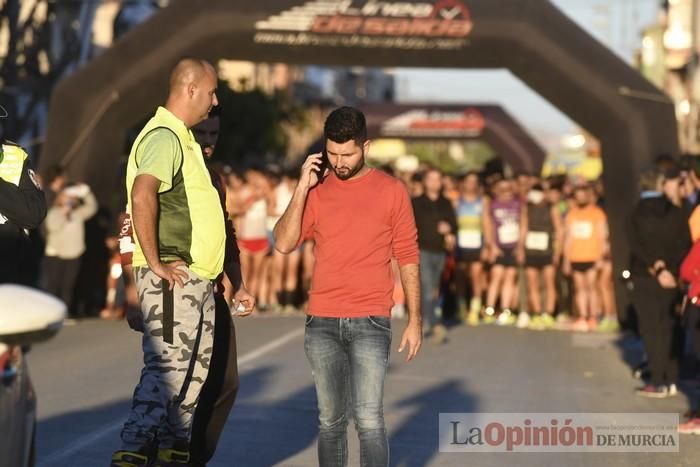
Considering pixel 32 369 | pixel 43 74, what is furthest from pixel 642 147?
pixel 43 74

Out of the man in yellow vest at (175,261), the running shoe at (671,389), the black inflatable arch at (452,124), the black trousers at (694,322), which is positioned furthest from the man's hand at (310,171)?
the black inflatable arch at (452,124)

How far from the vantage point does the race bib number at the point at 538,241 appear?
20469 millimetres

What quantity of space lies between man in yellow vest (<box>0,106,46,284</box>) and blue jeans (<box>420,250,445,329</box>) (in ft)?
37.9

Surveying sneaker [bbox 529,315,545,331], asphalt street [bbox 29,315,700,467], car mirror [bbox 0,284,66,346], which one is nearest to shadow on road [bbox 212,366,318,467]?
asphalt street [bbox 29,315,700,467]

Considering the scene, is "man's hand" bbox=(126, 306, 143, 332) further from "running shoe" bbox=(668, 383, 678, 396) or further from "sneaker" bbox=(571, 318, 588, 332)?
"sneaker" bbox=(571, 318, 588, 332)

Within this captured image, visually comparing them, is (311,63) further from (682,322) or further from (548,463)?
(548,463)

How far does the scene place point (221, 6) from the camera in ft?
63.0

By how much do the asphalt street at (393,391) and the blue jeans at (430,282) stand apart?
38cm

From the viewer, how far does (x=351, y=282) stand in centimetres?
666

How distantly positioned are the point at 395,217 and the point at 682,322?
6837mm

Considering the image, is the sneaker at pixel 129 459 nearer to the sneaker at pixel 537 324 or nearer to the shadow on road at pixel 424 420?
the shadow on road at pixel 424 420

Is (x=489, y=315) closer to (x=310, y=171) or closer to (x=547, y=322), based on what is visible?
(x=547, y=322)

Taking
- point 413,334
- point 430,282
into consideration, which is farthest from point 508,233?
point 413,334

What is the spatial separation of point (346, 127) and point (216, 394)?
5.30 feet
